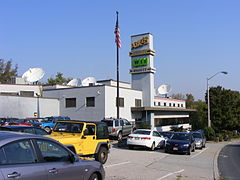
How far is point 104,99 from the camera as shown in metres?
34.9

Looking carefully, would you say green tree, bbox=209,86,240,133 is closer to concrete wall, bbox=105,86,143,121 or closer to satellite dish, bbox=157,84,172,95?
concrete wall, bbox=105,86,143,121

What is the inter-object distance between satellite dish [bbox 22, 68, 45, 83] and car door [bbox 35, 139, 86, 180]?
4609 centimetres

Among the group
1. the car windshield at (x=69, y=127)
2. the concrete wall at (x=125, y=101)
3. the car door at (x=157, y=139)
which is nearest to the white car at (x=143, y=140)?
the car door at (x=157, y=139)

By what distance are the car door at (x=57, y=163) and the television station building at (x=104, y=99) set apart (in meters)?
29.0

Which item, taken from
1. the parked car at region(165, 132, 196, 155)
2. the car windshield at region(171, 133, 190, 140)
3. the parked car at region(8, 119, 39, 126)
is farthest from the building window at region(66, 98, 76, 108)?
the parked car at region(165, 132, 196, 155)

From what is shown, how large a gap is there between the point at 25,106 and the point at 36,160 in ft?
106

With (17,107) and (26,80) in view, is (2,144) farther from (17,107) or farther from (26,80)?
(26,80)

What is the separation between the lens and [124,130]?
25141 millimetres

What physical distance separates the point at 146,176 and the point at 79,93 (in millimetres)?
27571

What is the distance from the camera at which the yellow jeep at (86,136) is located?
1102cm

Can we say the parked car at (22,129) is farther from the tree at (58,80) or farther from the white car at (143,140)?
the tree at (58,80)

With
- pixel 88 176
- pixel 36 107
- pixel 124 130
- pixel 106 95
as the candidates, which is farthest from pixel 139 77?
pixel 88 176

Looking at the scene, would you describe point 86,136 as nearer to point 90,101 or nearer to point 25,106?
point 90,101

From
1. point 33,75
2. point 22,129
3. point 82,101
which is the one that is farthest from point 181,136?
point 33,75
